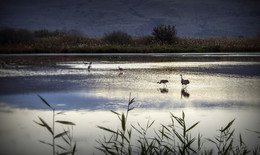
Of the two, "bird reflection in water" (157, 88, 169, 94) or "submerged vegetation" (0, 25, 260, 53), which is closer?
"bird reflection in water" (157, 88, 169, 94)

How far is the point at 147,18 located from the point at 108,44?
122185mm

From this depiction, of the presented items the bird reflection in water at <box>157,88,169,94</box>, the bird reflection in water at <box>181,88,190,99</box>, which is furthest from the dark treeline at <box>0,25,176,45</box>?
the bird reflection in water at <box>181,88,190,99</box>

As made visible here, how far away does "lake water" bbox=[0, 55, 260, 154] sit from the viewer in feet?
19.1

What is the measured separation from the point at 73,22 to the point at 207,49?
4520 inches

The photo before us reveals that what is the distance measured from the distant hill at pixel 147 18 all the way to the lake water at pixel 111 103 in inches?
3597

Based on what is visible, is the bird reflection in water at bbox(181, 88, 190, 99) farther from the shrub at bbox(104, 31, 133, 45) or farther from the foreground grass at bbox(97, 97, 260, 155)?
the shrub at bbox(104, 31, 133, 45)

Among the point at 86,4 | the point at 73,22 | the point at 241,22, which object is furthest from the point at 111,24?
the point at 86,4

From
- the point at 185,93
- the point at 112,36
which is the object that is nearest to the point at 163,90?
the point at 185,93

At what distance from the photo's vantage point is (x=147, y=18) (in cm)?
15250

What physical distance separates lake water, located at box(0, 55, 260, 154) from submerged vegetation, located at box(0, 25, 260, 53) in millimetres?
15038

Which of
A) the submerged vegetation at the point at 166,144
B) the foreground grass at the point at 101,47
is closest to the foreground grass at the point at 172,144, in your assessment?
the submerged vegetation at the point at 166,144

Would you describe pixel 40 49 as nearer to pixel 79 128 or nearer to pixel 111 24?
pixel 79 128

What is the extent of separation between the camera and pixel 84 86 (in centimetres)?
1077

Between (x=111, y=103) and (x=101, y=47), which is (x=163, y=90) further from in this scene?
(x=101, y=47)
